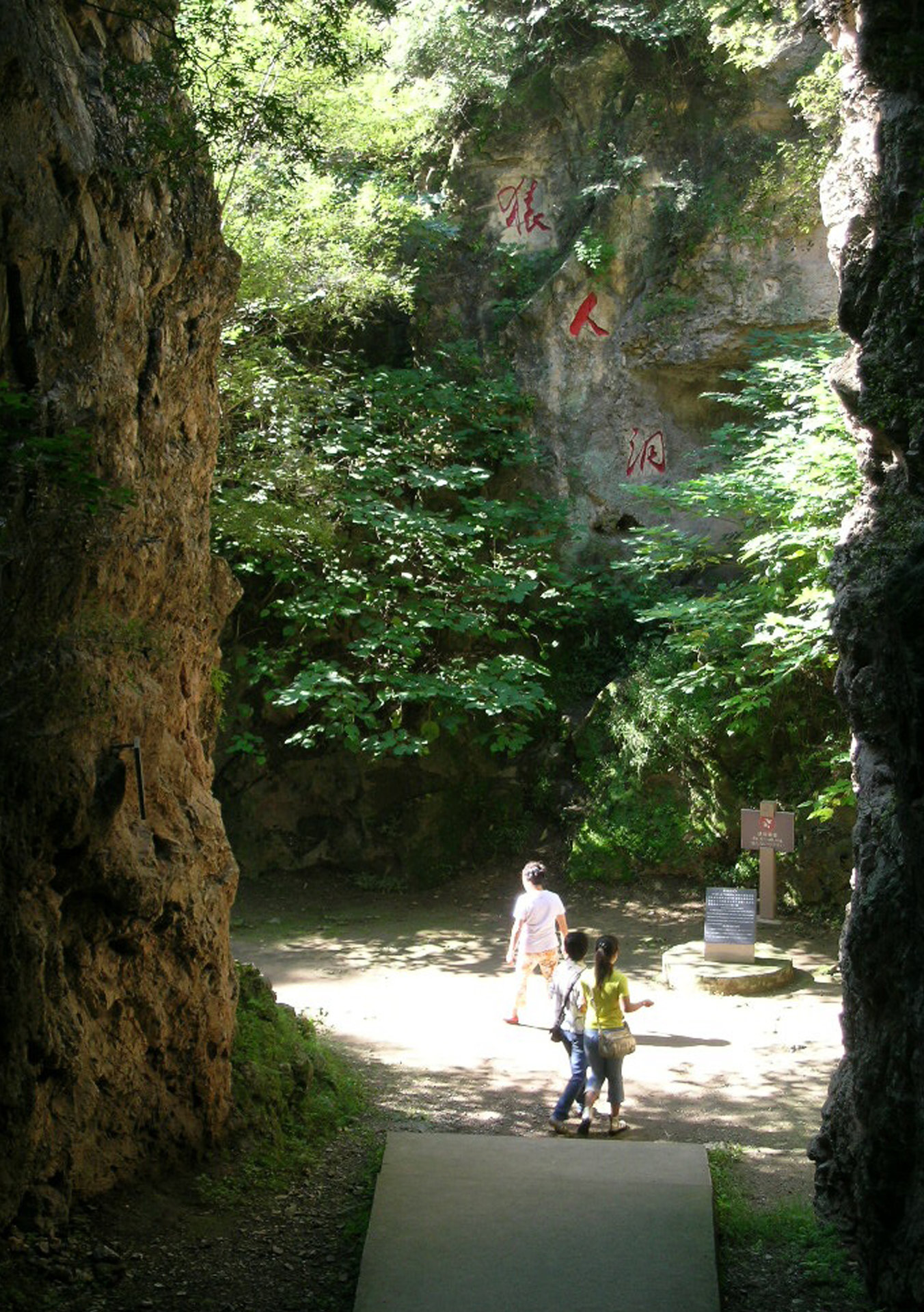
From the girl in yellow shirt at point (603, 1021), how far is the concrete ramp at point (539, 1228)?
0.47 metres

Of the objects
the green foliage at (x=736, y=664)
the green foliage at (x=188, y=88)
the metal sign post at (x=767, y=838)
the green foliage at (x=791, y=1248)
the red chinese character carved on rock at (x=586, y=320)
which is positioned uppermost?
the red chinese character carved on rock at (x=586, y=320)

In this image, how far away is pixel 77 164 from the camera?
5.61 metres

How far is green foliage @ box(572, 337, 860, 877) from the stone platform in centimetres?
163

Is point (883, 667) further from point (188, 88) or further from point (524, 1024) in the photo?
point (524, 1024)

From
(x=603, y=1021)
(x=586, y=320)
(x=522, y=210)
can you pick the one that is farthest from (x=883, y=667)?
(x=522, y=210)

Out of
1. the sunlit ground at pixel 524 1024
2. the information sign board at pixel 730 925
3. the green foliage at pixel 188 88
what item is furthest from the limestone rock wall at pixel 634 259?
the green foliage at pixel 188 88

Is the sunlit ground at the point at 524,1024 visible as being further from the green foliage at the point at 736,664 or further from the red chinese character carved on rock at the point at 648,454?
the red chinese character carved on rock at the point at 648,454

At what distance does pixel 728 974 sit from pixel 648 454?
8.51m

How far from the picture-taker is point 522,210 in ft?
57.1

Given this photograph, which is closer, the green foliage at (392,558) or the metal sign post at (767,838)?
the metal sign post at (767,838)

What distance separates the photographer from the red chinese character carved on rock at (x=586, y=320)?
16578 mm

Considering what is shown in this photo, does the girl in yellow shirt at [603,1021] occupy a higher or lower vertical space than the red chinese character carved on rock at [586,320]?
lower

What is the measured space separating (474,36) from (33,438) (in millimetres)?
14751

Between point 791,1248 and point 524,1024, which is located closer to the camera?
point 791,1248
